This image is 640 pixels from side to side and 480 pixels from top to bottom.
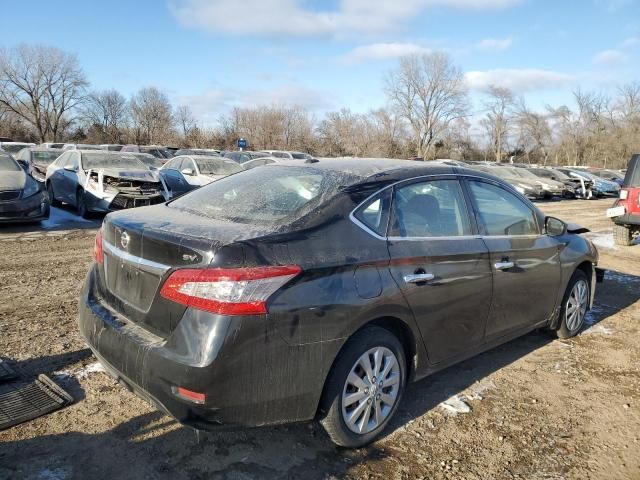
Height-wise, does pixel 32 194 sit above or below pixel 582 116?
below

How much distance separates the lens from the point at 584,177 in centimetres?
2678

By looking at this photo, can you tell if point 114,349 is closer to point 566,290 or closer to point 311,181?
point 311,181

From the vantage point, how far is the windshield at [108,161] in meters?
11.3

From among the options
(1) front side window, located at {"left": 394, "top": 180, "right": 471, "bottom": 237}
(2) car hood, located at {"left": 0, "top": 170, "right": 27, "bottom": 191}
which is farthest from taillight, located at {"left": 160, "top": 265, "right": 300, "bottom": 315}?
(2) car hood, located at {"left": 0, "top": 170, "right": 27, "bottom": 191}

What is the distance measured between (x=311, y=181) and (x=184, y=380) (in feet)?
4.88

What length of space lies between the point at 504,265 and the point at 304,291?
1.90m

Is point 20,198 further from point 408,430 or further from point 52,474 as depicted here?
point 408,430

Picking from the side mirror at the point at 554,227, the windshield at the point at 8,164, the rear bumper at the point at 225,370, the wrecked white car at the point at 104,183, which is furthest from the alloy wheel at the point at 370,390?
the windshield at the point at 8,164

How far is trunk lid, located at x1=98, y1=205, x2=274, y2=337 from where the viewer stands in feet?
8.09

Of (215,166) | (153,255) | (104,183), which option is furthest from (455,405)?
(215,166)

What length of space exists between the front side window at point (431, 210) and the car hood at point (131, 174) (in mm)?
8493

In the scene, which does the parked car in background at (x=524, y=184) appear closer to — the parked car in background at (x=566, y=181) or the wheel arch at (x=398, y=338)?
the parked car in background at (x=566, y=181)

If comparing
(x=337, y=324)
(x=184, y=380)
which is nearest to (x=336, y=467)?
(x=337, y=324)

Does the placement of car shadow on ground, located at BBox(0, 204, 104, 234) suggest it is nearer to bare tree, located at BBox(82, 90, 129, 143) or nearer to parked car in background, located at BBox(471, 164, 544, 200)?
parked car in background, located at BBox(471, 164, 544, 200)
